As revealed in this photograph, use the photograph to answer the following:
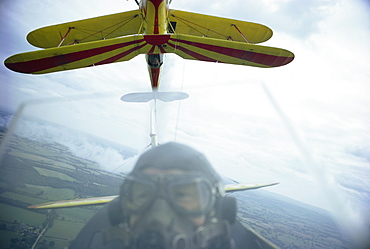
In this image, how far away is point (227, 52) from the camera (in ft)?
19.0

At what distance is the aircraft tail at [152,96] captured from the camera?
248cm

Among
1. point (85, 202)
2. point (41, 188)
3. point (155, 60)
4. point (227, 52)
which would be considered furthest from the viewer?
point (155, 60)

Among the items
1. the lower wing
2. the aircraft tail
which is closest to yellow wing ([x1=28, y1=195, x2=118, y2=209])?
the lower wing

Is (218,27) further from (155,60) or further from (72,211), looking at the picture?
(72,211)

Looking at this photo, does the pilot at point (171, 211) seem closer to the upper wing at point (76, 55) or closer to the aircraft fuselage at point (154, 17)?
the upper wing at point (76, 55)

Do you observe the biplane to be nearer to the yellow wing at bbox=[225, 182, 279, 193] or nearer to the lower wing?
the lower wing

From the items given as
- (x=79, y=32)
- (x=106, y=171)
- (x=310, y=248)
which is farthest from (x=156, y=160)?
(x=79, y=32)

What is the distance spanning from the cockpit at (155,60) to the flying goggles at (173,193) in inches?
239

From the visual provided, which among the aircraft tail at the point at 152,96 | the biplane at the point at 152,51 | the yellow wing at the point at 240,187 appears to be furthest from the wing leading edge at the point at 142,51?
the yellow wing at the point at 240,187

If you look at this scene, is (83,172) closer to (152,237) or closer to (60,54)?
(152,237)

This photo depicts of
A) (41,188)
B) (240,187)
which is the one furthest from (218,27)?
(41,188)

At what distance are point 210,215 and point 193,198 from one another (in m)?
0.16

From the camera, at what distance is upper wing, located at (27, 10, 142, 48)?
813 centimetres

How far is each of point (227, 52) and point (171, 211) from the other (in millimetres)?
5455
